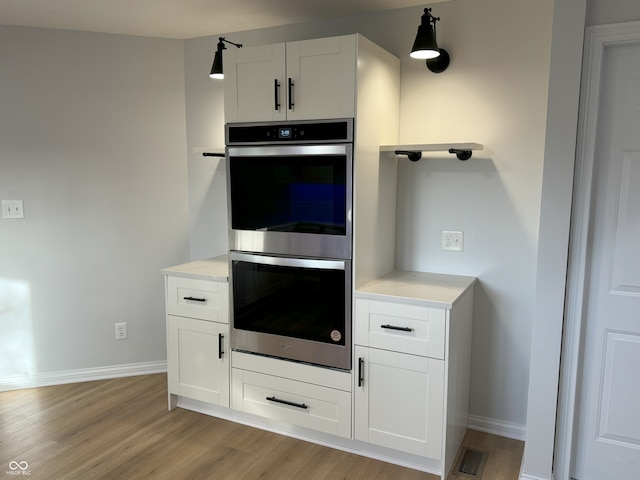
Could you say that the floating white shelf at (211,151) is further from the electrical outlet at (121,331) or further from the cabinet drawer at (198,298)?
the electrical outlet at (121,331)

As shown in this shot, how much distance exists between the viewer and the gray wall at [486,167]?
251cm

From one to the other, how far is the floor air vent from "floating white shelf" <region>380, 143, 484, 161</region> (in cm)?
155

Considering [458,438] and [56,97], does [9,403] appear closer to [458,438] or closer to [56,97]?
[56,97]

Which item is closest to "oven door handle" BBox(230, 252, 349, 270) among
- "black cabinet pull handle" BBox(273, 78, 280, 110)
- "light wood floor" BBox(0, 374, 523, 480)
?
"black cabinet pull handle" BBox(273, 78, 280, 110)

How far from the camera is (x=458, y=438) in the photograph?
100 inches

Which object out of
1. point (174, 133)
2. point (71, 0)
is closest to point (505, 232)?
point (174, 133)

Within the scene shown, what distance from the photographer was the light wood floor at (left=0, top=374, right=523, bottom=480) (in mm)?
2367

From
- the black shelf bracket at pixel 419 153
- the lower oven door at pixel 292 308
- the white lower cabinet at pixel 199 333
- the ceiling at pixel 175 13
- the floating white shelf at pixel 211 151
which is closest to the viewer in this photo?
the lower oven door at pixel 292 308

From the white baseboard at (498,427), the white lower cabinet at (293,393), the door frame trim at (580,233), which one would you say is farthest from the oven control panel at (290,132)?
the white baseboard at (498,427)

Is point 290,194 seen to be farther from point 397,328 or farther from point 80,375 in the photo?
point 80,375

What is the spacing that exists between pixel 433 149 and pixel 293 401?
59.1 inches

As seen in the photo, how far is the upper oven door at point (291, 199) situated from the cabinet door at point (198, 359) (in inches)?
21.4

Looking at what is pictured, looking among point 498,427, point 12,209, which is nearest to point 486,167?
point 498,427

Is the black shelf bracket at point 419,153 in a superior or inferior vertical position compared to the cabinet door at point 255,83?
inferior
